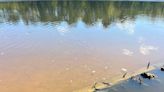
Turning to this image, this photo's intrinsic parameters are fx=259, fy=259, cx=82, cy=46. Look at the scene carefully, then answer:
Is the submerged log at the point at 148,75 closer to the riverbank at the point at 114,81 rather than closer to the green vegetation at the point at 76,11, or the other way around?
the riverbank at the point at 114,81

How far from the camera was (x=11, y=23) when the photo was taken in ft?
118

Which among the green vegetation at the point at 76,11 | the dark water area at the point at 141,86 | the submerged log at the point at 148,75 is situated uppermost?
the green vegetation at the point at 76,11

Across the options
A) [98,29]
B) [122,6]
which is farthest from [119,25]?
[122,6]

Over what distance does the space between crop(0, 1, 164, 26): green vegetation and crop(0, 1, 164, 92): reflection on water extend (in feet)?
0.53

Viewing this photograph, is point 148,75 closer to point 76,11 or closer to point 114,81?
point 114,81

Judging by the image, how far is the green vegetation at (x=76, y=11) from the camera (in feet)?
131

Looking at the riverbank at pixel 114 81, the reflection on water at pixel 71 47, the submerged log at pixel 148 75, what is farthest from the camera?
the reflection on water at pixel 71 47

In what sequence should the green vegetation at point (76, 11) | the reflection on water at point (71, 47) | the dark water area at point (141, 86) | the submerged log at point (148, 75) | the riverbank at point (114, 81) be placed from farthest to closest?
the green vegetation at point (76, 11), the reflection on water at point (71, 47), the submerged log at point (148, 75), the riverbank at point (114, 81), the dark water area at point (141, 86)

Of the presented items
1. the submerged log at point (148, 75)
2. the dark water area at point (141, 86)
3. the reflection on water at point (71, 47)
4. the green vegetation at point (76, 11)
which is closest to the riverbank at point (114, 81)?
the dark water area at point (141, 86)

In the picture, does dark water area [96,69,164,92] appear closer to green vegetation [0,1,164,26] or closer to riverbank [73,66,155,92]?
riverbank [73,66,155,92]

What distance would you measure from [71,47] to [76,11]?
21235 millimetres

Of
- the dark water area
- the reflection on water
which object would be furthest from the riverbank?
the reflection on water

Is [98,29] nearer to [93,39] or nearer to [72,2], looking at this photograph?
[93,39]

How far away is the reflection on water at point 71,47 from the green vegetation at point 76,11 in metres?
0.16
